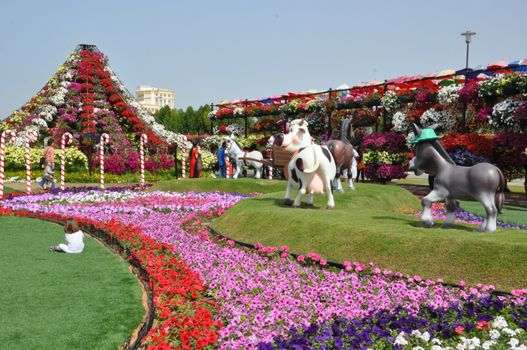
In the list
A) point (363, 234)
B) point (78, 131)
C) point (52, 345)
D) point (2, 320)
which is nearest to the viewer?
point (52, 345)

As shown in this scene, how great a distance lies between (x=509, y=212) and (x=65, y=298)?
12.2 metres

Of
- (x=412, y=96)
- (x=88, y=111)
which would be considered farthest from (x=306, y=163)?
(x=88, y=111)

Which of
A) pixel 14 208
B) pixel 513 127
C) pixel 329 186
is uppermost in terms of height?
pixel 513 127

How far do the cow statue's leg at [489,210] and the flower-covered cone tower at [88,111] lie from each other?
25.9 metres

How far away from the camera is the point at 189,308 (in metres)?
5.97

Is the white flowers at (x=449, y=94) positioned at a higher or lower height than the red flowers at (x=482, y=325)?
higher

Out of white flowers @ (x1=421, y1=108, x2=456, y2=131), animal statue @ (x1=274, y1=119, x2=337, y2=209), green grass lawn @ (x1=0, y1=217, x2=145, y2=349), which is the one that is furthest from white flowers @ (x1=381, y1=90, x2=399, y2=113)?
green grass lawn @ (x1=0, y1=217, x2=145, y2=349)

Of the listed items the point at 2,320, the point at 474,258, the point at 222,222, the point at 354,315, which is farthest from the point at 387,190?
the point at 2,320

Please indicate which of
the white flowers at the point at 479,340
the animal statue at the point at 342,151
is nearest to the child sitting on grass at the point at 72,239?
the white flowers at the point at 479,340

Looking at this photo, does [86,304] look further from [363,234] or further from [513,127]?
[513,127]

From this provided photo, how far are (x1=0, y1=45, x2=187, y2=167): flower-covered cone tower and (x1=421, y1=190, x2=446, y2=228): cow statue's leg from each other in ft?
82.5

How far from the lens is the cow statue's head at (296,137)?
11.0 metres

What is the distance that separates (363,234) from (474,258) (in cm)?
178

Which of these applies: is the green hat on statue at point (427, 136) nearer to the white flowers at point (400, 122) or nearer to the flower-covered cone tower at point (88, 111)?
the white flowers at point (400, 122)
